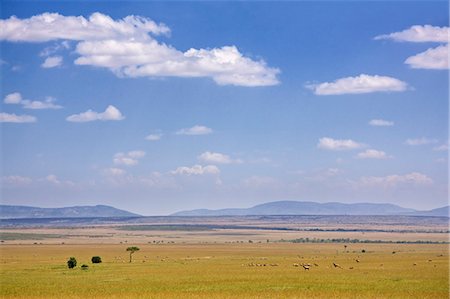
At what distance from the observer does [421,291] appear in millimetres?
48188

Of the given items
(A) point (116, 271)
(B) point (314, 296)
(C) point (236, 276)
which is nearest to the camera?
(B) point (314, 296)

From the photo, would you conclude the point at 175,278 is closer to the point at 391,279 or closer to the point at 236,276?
the point at 236,276

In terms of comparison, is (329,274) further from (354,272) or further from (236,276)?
(236,276)

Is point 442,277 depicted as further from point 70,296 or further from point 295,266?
point 70,296

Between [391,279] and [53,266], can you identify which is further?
[53,266]

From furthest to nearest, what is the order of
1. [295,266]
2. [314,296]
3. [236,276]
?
[295,266]
[236,276]
[314,296]

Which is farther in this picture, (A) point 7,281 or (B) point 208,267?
(B) point 208,267

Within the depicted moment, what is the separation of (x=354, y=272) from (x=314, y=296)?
2079cm

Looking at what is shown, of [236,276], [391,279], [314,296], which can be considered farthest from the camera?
[236,276]

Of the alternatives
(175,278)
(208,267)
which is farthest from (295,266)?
(175,278)

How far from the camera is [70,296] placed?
1837 inches

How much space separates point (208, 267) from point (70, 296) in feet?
99.5

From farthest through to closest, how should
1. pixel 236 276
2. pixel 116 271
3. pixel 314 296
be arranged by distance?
pixel 116 271, pixel 236 276, pixel 314 296

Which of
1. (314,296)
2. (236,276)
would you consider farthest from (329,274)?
(314,296)
